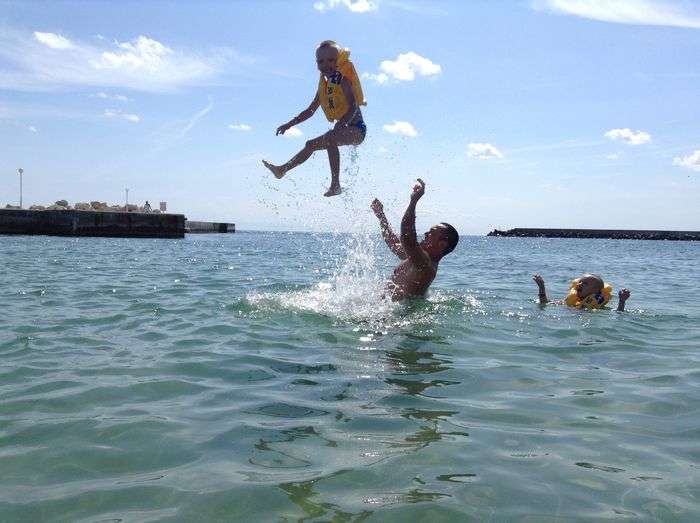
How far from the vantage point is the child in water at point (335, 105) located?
7.30 meters

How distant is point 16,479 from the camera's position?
299 centimetres

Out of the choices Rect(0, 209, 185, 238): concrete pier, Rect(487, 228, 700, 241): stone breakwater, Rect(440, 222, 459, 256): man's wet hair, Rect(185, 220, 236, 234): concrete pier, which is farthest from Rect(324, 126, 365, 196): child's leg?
Rect(487, 228, 700, 241): stone breakwater

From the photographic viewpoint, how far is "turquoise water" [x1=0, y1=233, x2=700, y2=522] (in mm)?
2854

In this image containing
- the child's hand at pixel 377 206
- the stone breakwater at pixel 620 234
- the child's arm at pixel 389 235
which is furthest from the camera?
the stone breakwater at pixel 620 234

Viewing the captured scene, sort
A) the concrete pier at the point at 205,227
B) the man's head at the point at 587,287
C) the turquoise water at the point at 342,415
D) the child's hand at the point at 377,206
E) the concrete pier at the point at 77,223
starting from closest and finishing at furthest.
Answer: the turquoise water at the point at 342,415
the child's hand at the point at 377,206
the man's head at the point at 587,287
the concrete pier at the point at 77,223
the concrete pier at the point at 205,227

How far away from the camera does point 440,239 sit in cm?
802

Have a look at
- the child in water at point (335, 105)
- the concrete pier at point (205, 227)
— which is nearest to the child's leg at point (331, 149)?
the child in water at point (335, 105)

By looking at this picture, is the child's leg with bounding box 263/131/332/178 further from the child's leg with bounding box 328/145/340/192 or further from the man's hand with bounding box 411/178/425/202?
the man's hand with bounding box 411/178/425/202

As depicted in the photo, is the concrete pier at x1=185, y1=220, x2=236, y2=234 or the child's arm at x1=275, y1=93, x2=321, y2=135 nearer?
the child's arm at x1=275, y1=93, x2=321, y2=135

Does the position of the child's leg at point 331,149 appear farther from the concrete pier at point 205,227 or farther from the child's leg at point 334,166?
the concrete pier at point 205,227

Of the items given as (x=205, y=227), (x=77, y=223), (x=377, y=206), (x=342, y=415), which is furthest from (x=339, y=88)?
(x=205, y=227)

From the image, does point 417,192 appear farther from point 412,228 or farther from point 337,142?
point 337,142

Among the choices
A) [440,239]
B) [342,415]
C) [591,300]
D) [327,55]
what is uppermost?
[327,55]

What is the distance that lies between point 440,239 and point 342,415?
438 centimetres
